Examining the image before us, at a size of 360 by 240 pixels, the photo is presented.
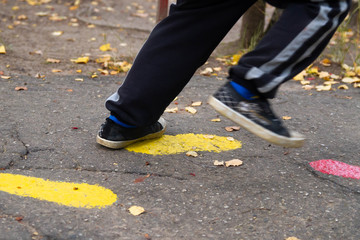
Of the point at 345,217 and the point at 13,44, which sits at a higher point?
the point at 345,217

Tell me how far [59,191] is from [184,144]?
753 millimetres

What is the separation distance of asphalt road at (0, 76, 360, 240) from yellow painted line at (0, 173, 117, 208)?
31 millimetres

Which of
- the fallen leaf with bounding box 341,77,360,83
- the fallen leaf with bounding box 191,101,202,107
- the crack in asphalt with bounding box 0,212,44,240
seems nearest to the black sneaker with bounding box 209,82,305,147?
the crack in asphalt with bounding box 0,212,44,240

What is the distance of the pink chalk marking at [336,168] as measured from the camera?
7.45 feet

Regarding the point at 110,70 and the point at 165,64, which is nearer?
the point at 165,64

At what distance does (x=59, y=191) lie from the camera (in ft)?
6.46

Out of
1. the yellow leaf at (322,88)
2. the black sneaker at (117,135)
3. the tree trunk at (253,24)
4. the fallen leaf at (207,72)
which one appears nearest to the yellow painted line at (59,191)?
the black sneaker at (117,135)

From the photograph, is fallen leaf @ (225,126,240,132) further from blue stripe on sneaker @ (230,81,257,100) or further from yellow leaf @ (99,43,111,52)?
yellow leaf @ (99,43,111,52)

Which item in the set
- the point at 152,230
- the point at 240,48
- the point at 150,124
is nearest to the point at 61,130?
the point at 150,124

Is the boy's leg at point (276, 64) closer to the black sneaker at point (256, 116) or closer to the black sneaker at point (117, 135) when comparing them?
the black sneaker at point (256, 116)

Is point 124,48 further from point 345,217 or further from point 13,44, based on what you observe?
point 345,217

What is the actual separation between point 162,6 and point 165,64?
2.24 meters

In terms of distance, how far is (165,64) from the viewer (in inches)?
84.4

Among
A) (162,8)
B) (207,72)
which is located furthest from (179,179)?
(162,8)
